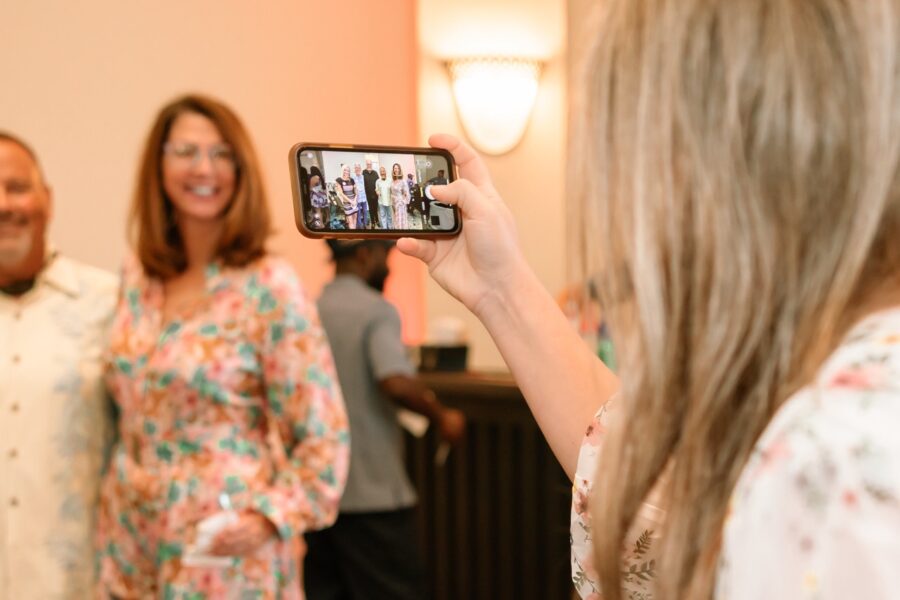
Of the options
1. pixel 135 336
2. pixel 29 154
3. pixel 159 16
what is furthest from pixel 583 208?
pixel 159 16

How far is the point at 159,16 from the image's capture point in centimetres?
335

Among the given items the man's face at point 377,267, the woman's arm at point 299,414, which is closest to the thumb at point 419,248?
the woman's arm at point 299,414

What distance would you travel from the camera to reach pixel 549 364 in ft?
3.77

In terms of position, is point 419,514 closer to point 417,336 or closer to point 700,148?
point 417,336

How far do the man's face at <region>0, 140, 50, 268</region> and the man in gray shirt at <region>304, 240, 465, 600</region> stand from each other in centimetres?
99

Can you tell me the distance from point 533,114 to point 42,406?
97.5 inches

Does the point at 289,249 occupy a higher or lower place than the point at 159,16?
lower

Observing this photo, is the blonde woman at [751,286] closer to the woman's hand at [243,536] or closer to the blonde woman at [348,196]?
the blonde woman at [348,196]

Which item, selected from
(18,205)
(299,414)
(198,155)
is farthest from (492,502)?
(18,205)

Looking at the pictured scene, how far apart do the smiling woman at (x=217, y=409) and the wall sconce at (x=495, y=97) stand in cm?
197

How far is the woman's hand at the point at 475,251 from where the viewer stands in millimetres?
1194

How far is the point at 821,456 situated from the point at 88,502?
5.82 feet

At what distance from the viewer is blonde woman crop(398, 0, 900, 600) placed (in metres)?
0.58

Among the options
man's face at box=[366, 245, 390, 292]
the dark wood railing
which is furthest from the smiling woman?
the dark wood railing
